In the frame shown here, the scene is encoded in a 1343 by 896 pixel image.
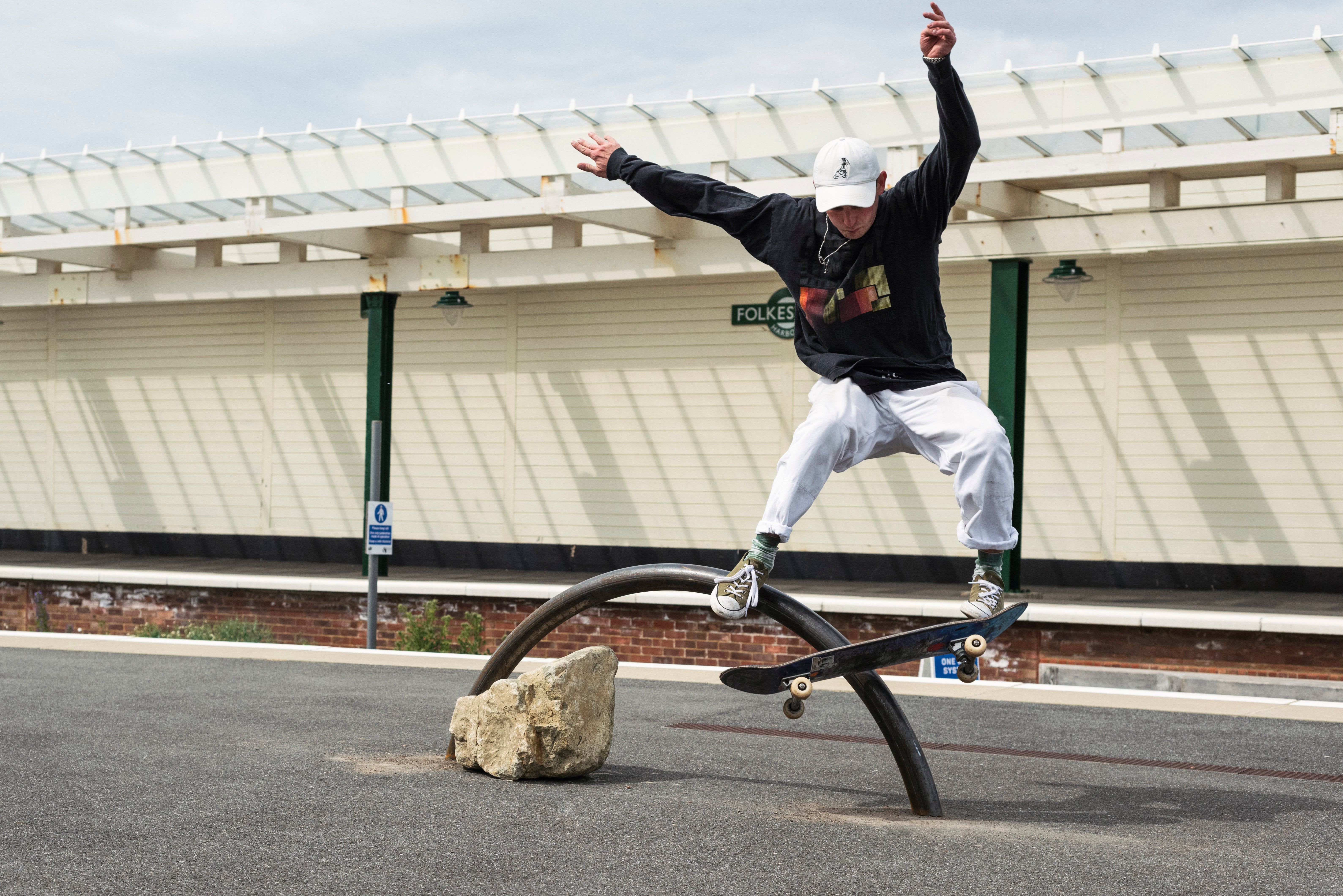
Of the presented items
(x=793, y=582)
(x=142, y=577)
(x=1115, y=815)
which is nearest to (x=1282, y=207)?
(x=793, y=582)

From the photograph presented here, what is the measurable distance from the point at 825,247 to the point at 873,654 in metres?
1.47

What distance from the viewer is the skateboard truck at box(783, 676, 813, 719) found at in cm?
505

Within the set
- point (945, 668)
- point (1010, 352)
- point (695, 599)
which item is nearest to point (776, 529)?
point (945, 668)

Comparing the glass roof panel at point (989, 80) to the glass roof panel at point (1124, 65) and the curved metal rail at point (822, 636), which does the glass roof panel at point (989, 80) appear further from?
the curved metal rail at point (822, 636)

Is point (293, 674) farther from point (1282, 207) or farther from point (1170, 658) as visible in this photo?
point (1282, 207)

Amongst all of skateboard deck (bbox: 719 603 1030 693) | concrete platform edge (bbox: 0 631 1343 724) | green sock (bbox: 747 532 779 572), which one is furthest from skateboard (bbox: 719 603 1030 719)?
concrete platform edge (bbox: 0 631 1343 724)

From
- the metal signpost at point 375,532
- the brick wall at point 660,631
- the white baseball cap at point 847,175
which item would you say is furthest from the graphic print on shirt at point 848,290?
the metal signpost at point 375,532

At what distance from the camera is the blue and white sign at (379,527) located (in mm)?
13516

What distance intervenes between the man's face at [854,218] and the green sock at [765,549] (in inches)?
43.2

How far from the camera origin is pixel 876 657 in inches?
196

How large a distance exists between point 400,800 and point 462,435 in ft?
46.5

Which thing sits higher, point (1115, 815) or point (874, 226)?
point (874, 226)

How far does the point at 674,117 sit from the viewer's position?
16.9 meters

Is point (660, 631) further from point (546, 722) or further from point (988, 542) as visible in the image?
point (988, 542)
